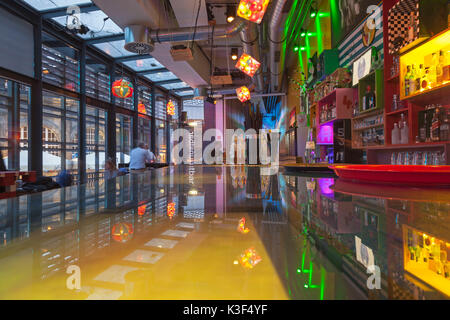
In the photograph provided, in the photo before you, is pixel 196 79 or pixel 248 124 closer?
pixel 196 79

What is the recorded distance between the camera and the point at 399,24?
2574 mm

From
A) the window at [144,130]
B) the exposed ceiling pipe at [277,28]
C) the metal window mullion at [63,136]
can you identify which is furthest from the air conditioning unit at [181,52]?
the window at [144,130]

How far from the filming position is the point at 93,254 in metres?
0.27

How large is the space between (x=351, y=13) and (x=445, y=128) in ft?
8.22

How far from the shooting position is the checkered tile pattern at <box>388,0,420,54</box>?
2451 millimetres

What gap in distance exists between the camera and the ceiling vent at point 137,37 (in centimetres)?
509

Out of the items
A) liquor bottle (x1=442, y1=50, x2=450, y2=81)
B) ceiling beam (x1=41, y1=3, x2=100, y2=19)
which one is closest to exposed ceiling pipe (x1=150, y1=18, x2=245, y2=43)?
ceiling beam (x1=41, y1=3, x2=100, y2=19)

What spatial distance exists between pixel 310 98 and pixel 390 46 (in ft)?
9.51

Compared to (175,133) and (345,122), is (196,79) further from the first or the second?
(345,122)

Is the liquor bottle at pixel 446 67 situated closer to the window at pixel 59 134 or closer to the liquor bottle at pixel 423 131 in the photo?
the liquor bottle at pixel 423 131

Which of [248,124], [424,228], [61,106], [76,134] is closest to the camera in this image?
[424,228]

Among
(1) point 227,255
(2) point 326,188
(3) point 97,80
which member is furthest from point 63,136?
(1) point 227,255

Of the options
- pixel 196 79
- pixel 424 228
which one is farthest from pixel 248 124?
pixel 424 228

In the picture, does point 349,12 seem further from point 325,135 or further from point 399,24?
point 325,135
